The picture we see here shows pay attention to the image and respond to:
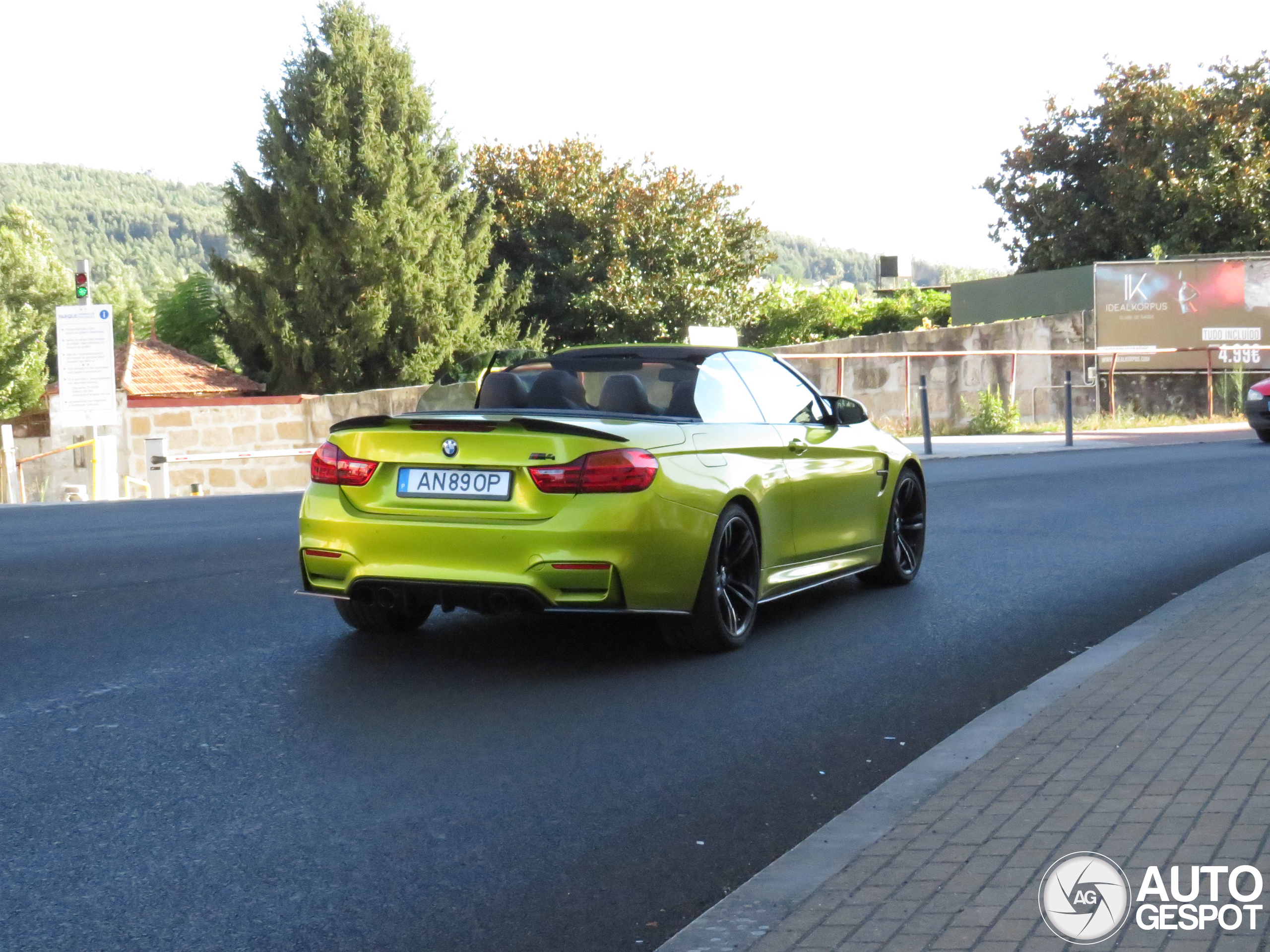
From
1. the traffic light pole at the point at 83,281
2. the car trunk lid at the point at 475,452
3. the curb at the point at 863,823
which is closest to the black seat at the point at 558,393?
the car trunk lid at the point at 475,452

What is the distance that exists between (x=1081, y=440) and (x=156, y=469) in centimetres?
1595

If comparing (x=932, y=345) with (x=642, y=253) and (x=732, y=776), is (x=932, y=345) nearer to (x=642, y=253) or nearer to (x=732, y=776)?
(x=642, y=253)

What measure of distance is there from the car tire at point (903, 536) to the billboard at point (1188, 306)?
27.8m

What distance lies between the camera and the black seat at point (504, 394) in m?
7.29

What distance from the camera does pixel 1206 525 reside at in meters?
12.5

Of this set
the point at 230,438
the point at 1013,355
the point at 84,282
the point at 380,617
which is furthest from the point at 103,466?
the point at 1013,355

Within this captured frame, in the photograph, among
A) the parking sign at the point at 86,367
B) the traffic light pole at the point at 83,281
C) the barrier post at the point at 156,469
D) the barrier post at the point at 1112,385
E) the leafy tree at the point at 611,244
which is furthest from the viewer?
the leafy tree at the point at 611,244

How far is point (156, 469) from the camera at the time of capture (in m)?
25.4

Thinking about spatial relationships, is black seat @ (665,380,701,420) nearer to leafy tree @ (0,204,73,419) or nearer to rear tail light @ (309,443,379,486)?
rear tail light @ (309,443,379,486)

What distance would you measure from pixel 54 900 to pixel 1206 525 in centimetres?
1082

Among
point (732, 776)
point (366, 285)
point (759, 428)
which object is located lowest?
point (732, 776)

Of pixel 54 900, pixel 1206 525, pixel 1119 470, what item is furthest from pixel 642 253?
pixel 54 900

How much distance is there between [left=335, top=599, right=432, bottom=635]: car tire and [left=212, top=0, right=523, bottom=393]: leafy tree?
35268 mm

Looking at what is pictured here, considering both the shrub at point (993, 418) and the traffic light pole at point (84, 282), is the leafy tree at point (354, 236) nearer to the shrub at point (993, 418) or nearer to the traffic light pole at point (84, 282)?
the shrub at point (993, 418)
